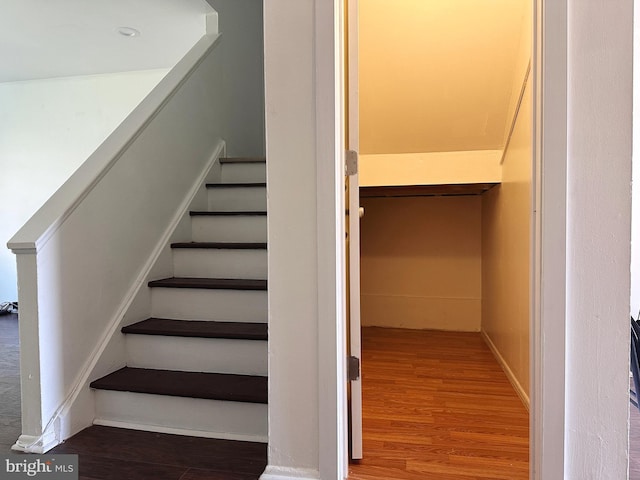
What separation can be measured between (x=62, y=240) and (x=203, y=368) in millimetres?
783

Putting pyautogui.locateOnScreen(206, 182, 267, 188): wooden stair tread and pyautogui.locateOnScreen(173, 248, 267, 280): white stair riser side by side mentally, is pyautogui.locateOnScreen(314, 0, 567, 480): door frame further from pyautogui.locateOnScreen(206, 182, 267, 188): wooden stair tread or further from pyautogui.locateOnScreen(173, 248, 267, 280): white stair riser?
pyautogui.locateOnScreen(206, 182, 267, 188): wooden stair tread

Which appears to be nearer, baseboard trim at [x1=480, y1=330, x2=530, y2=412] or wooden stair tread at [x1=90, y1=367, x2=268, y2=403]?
wooden stair tread at [x1=90, y1=367, x2=268, y2=403]

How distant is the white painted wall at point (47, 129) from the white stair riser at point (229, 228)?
2271mm

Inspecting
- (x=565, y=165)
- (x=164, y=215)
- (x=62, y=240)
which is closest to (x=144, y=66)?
(x=164, y=215)

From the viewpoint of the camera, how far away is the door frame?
1.12m

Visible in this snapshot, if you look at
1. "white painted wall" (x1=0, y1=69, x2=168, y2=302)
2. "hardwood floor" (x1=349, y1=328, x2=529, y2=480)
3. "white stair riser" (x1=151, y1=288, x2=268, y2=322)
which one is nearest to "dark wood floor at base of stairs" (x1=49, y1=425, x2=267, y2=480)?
"hardwood floor" (x1=349, y1=328, x2=529, y2=480)

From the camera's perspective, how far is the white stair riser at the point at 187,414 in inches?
62.0

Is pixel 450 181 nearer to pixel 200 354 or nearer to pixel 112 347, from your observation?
pixel 200 354

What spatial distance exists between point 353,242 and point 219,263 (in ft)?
3.36

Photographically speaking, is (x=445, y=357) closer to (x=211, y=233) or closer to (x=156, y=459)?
(x=211, y=233)

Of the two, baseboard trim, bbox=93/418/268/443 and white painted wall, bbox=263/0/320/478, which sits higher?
white painted wall, bbox=263/0/320/478

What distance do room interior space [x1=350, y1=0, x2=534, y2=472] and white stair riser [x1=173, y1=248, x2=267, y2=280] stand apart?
894 millimetres

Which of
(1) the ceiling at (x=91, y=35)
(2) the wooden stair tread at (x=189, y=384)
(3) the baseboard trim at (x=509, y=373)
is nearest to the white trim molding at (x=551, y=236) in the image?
(3) the baseboard trim at (x=509, y=373)

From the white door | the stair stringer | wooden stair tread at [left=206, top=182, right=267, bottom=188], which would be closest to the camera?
the white door
